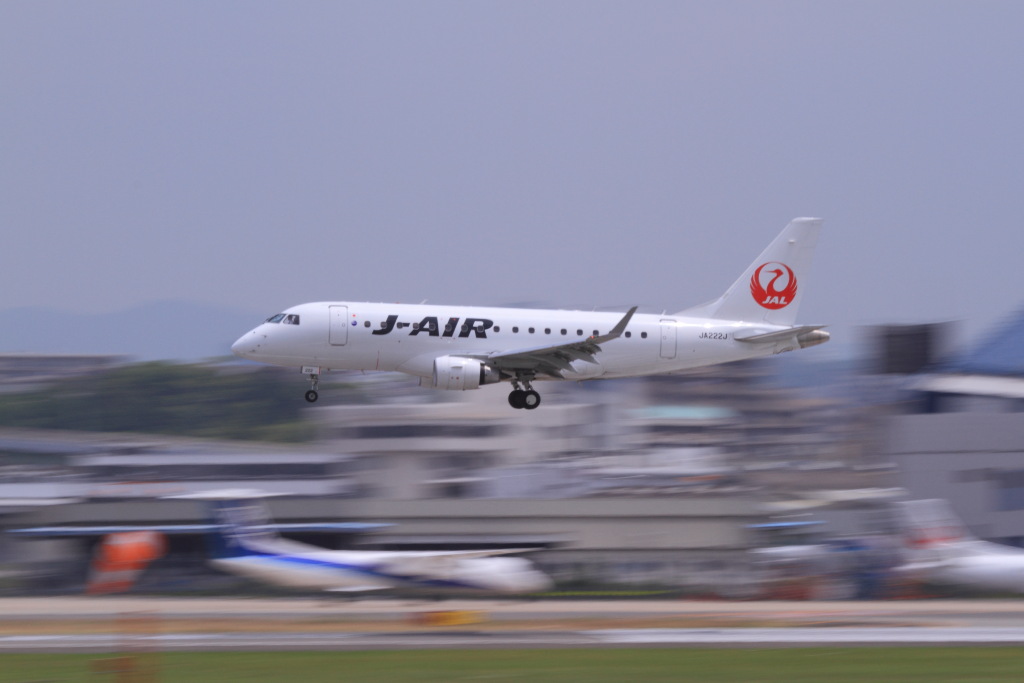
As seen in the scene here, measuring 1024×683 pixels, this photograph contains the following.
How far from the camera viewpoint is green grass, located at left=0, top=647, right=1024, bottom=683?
25.8 meters

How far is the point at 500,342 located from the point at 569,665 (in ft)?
48.2

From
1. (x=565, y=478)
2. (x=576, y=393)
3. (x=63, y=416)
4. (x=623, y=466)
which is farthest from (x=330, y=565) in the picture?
(x=63, y=416)

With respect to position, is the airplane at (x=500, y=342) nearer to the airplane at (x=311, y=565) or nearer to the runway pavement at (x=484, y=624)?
the airplane at (x=311, y=565)

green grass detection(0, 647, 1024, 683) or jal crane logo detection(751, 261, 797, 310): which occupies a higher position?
jal crane logo detection(751, 261, 797, 310)

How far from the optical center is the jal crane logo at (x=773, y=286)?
1719 inches

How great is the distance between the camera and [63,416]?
99688mm

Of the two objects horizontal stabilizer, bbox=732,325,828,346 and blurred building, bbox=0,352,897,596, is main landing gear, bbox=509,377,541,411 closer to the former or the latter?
horizontal stabilizer, bbox=732,325,828,346

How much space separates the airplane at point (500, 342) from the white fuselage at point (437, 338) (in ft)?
0.11

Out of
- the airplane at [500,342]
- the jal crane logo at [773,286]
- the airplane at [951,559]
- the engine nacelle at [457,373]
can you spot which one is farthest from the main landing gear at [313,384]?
the airplane at [951,559]

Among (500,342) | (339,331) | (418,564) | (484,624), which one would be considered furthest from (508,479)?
(484,624)

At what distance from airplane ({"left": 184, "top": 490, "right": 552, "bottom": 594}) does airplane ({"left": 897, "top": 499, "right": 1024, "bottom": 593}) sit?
49.1 feet

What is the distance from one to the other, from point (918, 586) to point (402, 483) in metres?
29.9

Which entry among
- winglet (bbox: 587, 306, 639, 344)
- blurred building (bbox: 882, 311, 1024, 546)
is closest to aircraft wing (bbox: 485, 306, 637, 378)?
winglet (bbox: 587, 306, 639, 344)

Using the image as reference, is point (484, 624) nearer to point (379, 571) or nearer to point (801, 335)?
point (379, 571)
